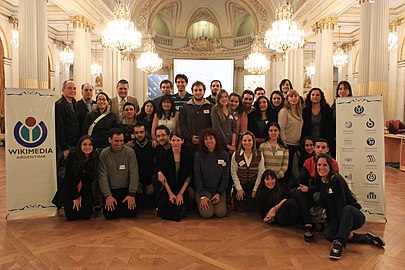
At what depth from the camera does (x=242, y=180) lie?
4.89 m

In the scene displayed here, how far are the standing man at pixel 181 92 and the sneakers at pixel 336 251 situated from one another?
322 cm

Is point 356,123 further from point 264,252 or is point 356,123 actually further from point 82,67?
point 82,67

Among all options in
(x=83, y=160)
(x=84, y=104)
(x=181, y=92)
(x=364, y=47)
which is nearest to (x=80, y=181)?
(x=83, y=160)

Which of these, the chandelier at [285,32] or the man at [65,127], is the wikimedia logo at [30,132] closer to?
the man at [65,127]

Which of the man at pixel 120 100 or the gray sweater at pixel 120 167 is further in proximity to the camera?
the man at pixel 120 100

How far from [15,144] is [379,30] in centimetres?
Answer: 884

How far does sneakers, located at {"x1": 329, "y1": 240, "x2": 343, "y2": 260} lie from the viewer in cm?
325

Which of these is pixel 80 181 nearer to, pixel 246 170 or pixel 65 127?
pixel 65 127

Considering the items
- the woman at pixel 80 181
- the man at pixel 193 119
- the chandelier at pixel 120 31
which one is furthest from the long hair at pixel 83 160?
the chandelier at pixel 120 31

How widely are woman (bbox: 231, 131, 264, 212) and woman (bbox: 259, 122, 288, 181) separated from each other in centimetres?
13

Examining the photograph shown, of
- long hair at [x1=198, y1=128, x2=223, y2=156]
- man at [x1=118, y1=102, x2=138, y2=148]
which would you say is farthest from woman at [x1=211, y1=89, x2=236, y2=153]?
man at [x1=118, y1=102, x2=138, y2=148]

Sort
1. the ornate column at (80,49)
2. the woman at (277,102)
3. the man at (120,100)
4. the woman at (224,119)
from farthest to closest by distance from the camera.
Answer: the ornate column at (80,49), the man at (120,100), the woman at (277,102), the woman at (224,119)

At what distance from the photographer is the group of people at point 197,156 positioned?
4422 millimetres

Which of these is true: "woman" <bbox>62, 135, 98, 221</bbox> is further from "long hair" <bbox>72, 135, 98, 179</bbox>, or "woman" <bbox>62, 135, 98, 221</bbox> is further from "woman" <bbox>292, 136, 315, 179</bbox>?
"woman" <bbox>292, 136, 315, 179</bbox>
